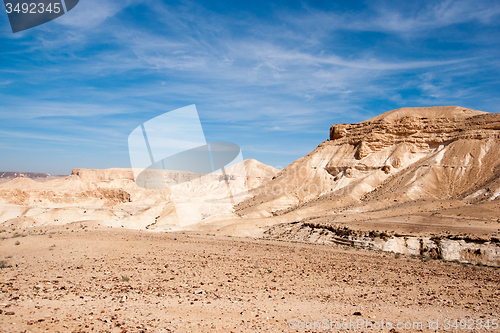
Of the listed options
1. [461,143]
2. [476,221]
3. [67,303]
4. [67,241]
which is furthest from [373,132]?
[67,303]

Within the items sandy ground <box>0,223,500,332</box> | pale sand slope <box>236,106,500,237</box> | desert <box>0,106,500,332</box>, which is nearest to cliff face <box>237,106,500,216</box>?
pale sand slope <box>236,106,500,237</box>

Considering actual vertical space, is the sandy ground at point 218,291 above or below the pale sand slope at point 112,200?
below

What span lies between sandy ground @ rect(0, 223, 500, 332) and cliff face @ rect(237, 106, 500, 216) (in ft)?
89.4

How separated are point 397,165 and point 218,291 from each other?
45.2m

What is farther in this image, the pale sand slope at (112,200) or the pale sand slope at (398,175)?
the pale sand slope at (112,200)

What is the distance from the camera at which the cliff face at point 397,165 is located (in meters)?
39.0

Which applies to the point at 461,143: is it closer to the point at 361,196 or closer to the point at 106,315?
the point at 361,196

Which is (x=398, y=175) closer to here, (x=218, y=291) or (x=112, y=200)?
(x=218, y=291)

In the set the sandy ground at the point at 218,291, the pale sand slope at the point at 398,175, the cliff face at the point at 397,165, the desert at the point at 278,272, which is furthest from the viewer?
the cliff face at the point at 397,165

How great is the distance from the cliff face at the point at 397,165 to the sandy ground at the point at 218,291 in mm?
27255

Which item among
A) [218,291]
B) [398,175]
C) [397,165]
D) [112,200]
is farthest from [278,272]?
[112,200]

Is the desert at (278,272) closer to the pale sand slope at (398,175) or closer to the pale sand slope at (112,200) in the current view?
the pale sand slope at (398,175)

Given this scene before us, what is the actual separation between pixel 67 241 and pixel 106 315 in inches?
449

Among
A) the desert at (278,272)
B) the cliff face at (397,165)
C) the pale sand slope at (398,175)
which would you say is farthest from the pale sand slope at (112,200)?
the cliff face at (397,165)
